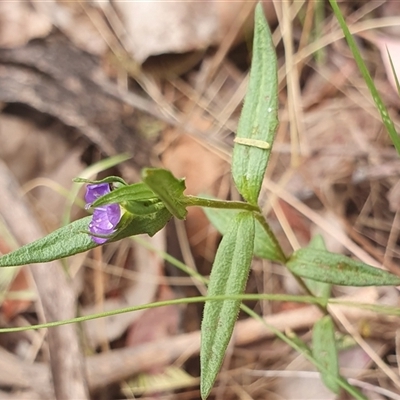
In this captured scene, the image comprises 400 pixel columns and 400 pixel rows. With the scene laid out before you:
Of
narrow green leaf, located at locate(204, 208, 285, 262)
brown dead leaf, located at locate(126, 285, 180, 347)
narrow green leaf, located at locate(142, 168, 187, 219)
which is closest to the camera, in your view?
narrow green leaf, located at locate(142, 168, 187, 219)

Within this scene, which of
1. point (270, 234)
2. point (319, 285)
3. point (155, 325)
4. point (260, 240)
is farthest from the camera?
point (155, 325)

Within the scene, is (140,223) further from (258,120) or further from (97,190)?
(258,120)

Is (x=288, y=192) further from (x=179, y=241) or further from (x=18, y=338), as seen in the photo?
(x=18, y=338)

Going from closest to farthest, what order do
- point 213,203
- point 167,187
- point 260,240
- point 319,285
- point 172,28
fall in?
1. point 167,187
2. point 213,203
3. point 260,240
4. point 319,285
5. point 172,28

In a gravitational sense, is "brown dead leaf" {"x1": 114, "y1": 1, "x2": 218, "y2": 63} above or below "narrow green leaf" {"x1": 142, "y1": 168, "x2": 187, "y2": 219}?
above

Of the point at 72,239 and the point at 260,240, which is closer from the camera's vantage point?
the point at 72,239

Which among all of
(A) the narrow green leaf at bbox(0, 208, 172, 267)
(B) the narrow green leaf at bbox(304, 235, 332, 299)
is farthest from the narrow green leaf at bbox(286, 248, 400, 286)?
(A) the narrow green leaf at bbox(0, 208, 172, 267)

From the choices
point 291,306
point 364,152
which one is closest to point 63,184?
point 291,306

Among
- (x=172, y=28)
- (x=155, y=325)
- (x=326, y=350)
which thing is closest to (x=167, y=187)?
(x=326, y=350)

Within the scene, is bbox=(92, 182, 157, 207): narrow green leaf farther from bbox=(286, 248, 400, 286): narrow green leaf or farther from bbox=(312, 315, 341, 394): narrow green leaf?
bbox=(312, 315, 341, 394): narrow green leaf
